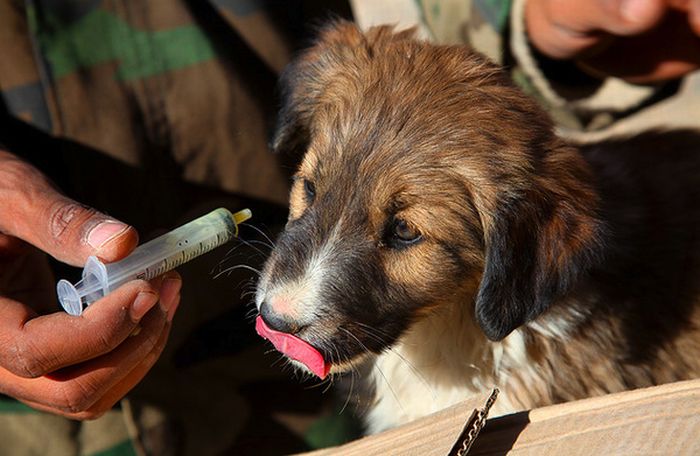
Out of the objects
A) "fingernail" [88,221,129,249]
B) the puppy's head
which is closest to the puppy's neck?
the puppy's head

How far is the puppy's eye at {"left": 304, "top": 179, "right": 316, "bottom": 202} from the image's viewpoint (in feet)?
6.04

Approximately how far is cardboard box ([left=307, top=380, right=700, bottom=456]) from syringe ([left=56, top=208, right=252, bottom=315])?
578mm

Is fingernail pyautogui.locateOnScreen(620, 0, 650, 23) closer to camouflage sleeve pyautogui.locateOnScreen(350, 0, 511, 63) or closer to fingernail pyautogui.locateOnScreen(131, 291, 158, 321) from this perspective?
camouflage sleeve pyautogui.locateOnScreen(350, 0, 511, 63)

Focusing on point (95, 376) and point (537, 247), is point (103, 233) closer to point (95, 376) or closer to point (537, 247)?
point (95, 376)

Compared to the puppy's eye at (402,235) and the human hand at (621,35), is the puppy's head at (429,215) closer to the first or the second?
the puppy's eye at (402,235)

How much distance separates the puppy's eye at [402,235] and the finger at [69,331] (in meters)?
0.47

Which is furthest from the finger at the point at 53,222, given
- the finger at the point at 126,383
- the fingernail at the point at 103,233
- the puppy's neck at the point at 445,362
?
the puppy's neck at the point at 445,362

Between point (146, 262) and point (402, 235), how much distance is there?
0.53 m

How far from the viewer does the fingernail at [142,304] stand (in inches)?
58.7

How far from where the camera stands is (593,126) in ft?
9.04

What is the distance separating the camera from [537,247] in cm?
176

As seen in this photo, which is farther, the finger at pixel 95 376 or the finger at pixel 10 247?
the finger at pixel 10 247

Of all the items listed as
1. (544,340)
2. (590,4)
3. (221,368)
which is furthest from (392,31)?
(221,368)

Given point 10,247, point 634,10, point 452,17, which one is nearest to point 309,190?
point 10,247
